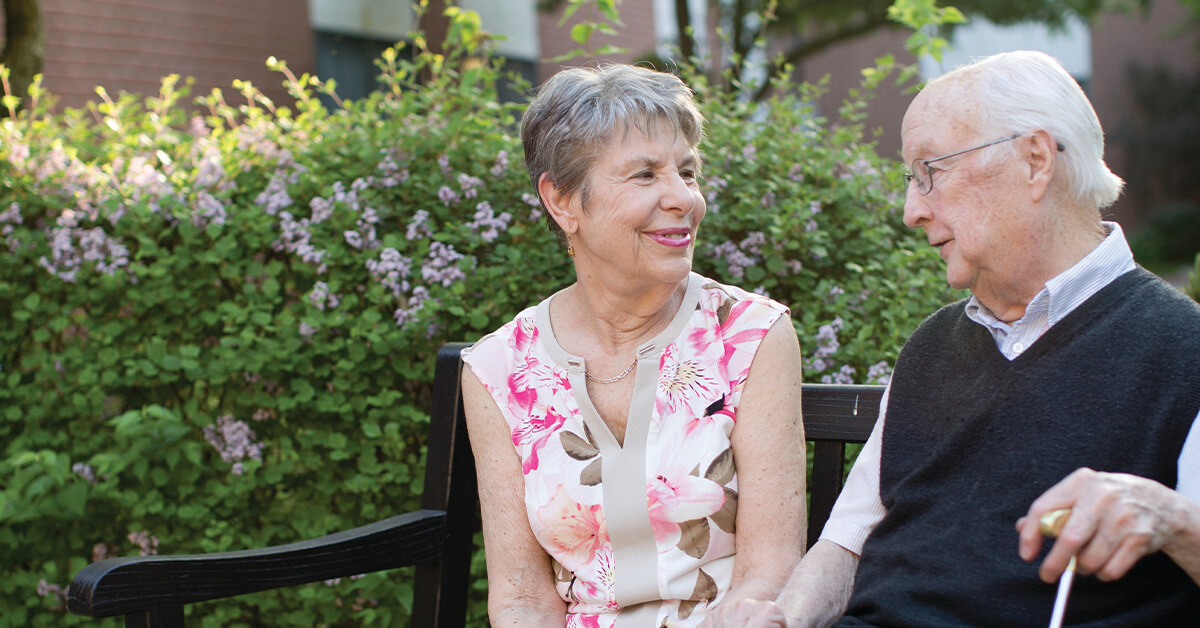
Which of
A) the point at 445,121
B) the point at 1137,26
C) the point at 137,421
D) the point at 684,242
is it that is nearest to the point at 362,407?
the point at 137,421

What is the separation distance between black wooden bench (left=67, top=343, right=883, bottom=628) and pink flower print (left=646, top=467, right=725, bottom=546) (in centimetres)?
28

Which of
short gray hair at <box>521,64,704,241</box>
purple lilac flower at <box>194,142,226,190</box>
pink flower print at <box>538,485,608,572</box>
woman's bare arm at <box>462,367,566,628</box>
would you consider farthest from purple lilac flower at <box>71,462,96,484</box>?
short gray hair at <box>521,64,704,241</box>

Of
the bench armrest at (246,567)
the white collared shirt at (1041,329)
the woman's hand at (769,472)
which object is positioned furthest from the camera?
the woman's hand at (769,472)

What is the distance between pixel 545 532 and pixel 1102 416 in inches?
44.7

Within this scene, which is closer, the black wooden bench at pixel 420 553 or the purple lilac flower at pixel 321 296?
the black wooden bench at pixel 420 553

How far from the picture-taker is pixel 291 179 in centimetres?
336

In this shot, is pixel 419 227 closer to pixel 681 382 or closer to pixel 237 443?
pixel 237 443

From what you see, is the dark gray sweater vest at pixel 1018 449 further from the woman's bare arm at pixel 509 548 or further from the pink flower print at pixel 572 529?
the woman's bare arm at pixel 509 548

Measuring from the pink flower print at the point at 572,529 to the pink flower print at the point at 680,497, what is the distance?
4.6 inches

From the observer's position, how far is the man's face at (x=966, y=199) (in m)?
1.80

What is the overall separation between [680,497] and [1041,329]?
0.78m

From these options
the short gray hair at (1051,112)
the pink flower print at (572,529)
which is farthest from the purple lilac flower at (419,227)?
the short gray hair at (1051,112)

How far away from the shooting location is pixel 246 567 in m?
2.09

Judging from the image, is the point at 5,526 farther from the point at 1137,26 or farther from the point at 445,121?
the point at 1137,26
